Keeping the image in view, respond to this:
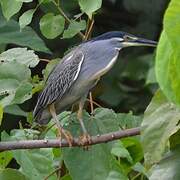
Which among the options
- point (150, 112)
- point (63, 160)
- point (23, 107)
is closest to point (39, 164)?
point (63, 160)

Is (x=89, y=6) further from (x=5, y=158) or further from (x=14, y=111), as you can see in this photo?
(x=14, y=111)

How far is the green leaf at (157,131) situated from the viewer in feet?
4.28

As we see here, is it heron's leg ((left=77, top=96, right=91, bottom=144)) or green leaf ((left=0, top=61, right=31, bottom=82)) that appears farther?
green leaf ((left=0, top=61, right=31, bottom=82))

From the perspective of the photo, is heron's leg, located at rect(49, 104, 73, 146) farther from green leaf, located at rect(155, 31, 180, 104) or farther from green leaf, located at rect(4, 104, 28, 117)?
green leaf, located at rect(155, 31, 180, 104)

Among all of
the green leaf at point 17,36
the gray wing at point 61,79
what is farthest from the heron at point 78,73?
the green leaf at point 17,36

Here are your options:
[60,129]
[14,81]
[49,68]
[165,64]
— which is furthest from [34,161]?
[165,64]

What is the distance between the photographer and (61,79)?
200cm

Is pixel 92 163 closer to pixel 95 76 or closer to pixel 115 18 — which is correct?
pixel 95 76

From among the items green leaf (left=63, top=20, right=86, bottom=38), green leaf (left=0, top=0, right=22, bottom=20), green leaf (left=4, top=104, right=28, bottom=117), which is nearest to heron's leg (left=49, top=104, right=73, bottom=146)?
green leaf (left=63, top=20, right=86, bottom=38)

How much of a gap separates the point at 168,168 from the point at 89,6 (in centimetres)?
56

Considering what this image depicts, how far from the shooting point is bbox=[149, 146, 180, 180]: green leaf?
1.32m

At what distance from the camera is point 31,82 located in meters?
1.93

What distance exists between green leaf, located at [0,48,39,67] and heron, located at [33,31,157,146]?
0.08 m

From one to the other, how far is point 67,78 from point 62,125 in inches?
7.3
